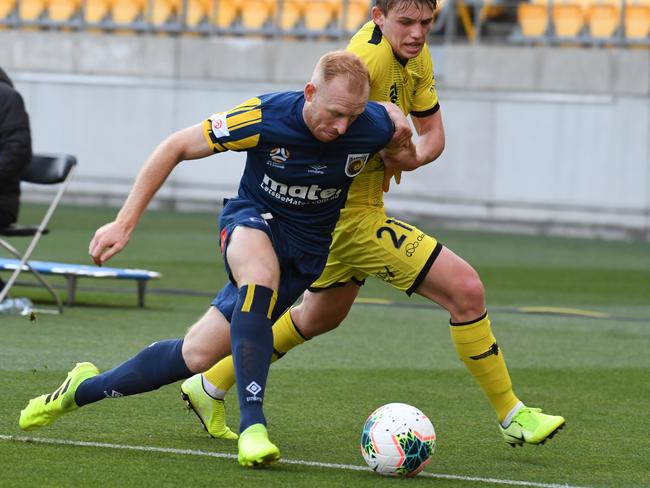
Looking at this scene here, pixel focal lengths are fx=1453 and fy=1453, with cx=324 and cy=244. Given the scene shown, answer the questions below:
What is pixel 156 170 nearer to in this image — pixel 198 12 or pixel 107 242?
pixel 107 242

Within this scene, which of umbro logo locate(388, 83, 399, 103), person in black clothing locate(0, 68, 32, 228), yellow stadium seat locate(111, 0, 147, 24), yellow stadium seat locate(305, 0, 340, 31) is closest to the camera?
umbro logo locate(388, 83, 399, 103)

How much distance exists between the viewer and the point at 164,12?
25516 millimetres

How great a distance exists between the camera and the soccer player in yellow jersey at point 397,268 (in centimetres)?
610

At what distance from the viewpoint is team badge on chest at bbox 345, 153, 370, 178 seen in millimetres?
5766

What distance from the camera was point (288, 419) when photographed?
6766 mm

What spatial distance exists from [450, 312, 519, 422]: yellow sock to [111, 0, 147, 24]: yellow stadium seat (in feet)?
66.8

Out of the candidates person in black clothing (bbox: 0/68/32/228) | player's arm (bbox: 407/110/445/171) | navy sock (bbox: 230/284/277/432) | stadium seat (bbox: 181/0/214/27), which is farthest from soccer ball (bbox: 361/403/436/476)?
stadium seat (bbox: 181/0/214/27)

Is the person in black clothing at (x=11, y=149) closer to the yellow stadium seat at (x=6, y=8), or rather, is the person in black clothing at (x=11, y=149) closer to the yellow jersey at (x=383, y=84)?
the yellow jersey at (x=383, y=84)

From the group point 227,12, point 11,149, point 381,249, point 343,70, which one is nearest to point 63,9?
point 227,12

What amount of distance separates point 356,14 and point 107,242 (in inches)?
754

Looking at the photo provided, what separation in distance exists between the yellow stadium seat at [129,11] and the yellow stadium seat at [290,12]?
8.64 feet

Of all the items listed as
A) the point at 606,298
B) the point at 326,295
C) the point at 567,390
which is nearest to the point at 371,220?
the point at 326,295

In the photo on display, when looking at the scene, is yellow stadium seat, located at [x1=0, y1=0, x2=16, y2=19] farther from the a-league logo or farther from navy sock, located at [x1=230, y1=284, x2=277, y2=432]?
the a-league logo

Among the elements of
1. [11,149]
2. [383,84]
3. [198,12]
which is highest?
[383,84]
